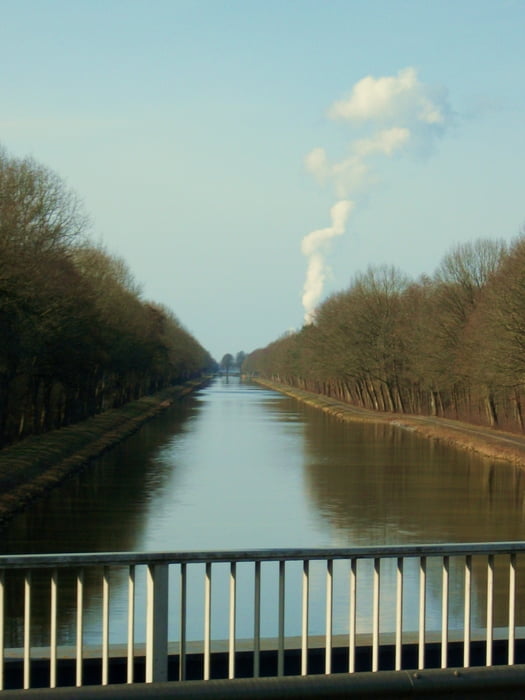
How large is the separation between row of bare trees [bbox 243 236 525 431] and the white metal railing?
24803 mm

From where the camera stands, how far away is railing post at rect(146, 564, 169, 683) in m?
6.25

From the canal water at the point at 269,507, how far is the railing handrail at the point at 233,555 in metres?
8.14

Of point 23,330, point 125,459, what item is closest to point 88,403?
point 125,459

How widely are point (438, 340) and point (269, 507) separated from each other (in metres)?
34.7

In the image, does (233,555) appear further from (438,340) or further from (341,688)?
(438,340)

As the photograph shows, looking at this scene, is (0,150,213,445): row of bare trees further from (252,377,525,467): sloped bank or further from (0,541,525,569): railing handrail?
(0,541,525,569): railing handrail

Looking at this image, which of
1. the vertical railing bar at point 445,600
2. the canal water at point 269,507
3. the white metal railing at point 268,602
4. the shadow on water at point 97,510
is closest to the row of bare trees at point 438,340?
the canal water at point 269,507

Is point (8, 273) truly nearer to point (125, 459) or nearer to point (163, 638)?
point (125, 459)

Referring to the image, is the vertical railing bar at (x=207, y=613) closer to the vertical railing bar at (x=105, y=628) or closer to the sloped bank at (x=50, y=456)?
the vertical railing bar at (x=105, y=628)

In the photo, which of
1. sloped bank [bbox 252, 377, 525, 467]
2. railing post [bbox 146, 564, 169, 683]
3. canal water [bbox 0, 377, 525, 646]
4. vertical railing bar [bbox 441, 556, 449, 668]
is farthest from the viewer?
sloped bank [bbox 252, 377, 525, 467]

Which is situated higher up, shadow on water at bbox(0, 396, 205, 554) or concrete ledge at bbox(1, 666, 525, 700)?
concrete ledge at bbox(1, 666, 525, 700)

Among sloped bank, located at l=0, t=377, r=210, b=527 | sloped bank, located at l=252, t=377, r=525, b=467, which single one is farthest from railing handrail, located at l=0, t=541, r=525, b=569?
sloped bank, located at l=252, t=377, r=525, b=467

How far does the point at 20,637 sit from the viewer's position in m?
14.8

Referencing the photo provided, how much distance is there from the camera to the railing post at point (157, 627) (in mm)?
6254
